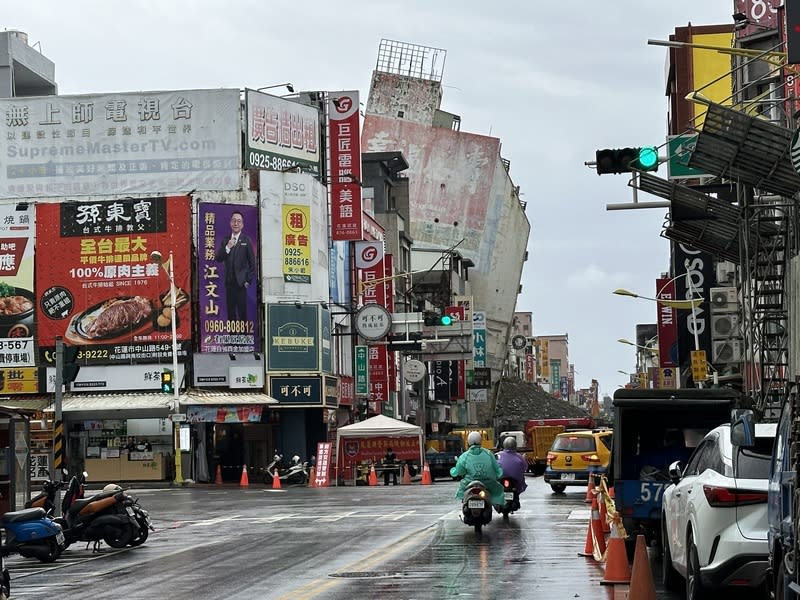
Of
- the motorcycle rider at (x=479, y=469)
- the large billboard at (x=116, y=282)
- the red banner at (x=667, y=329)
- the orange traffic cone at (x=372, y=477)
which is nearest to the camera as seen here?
the motorcycle rider at (x=479, y=469)

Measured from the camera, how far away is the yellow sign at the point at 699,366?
46.4 m

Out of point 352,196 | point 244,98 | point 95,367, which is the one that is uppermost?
point 244,98

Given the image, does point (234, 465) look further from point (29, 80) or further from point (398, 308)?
point (29, 80)

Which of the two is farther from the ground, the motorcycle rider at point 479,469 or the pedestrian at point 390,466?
the motorcycle rider at point 479,469

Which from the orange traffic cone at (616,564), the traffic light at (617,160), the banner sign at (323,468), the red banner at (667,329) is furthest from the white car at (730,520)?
→ the red banner at (667,329)

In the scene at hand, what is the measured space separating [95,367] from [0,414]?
33.8m

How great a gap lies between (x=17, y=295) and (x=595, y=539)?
145 feet

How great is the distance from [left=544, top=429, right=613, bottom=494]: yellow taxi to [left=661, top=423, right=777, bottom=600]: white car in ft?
79.8

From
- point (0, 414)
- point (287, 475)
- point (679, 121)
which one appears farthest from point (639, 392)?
point (679, 121)

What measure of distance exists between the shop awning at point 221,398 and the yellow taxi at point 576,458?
2163 cm

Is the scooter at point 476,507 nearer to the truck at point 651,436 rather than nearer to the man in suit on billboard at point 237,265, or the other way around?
the truck at point 651,436

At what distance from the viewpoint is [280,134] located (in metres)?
59.4

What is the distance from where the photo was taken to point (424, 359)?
89250mm

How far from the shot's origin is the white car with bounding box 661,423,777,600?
10.5 m
